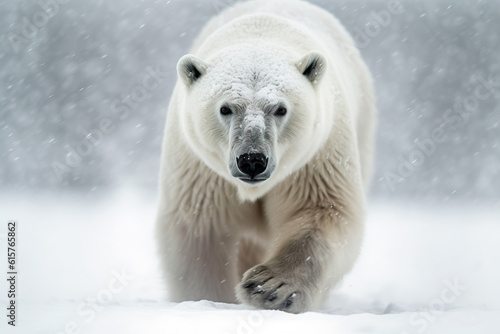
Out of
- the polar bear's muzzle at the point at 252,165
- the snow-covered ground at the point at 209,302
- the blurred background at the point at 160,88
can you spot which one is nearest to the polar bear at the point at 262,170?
the polar bear's muzzle at the point at 252,165

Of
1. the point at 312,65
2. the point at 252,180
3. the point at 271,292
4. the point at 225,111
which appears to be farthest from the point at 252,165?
the point at 312,65

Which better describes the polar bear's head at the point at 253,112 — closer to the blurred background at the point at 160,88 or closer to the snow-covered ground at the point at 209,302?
the snow-covered ground at the point at 209,302

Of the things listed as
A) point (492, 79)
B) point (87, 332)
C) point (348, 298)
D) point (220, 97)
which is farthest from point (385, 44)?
point (87, 332)

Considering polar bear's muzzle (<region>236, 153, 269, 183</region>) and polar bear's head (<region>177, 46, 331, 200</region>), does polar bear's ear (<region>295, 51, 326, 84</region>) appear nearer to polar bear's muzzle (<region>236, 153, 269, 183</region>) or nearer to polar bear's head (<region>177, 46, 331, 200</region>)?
polar bear's head (<region>177, 46, 331, 200</region>)

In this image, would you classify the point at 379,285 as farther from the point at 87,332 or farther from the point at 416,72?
the point at 416,72

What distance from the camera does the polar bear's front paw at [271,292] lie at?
3.57 metres

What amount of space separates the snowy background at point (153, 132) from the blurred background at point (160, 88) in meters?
0.04

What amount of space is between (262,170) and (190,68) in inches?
38.4

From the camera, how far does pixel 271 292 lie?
3590 millimetres

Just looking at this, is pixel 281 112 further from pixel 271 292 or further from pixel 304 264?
pixel 271 292

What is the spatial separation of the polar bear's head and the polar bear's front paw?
0.56 m

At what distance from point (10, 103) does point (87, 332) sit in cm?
1430

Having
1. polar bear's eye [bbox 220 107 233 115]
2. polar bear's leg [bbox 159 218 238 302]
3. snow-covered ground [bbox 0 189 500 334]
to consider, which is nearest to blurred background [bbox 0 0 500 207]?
snow-covered ground [bbox 0 189 500 334]

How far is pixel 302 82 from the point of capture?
3951 millimetres
